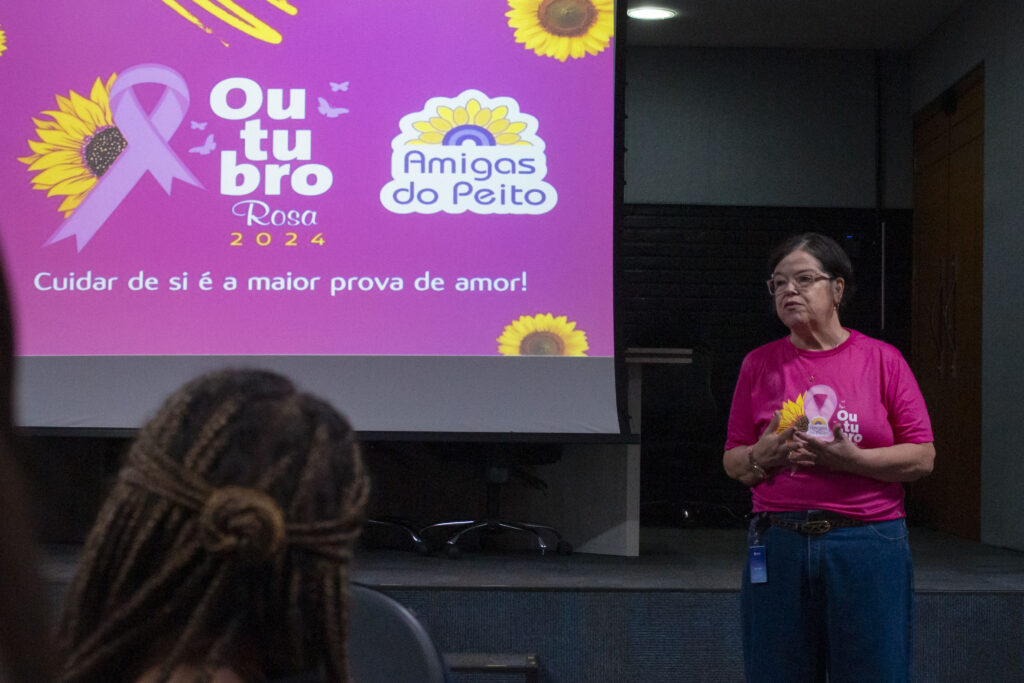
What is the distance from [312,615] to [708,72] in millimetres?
5560

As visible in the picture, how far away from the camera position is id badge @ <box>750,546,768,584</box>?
85.2 inches

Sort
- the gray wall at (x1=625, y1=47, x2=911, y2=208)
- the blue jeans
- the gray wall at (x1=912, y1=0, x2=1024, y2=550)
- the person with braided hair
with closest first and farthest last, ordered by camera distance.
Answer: the person with braided hair → the blue jeans → the gray wall at (x1=912, y1=0, x2=1024, y2=550) → the gray wall at (x1=625, y1=47, x2=911, y2=208)

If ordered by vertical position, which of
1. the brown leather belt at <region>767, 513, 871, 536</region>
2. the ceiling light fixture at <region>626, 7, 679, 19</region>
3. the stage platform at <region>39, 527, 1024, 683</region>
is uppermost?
the ceiling light fixture at <region>626, 7, 679, 19</region>

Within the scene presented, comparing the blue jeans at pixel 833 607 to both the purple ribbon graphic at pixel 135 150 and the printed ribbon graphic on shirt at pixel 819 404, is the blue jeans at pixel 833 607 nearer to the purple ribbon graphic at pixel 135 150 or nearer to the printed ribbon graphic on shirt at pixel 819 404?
the printed ribbon graphic on shirt at pixel 819 404

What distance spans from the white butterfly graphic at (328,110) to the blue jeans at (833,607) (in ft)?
7.45

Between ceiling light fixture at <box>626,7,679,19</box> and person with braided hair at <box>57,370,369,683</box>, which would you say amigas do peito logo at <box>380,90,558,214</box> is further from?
person with braided hair at <box>57,370,369,683</box>

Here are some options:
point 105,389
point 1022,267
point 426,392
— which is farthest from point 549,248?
point 1022,267

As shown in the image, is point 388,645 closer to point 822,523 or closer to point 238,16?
point 822,523

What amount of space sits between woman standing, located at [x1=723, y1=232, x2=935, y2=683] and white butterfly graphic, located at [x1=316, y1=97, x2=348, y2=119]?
6.74 feet

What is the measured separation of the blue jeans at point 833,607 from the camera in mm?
2096

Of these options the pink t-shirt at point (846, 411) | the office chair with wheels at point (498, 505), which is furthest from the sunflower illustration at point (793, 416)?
the office chair with wheels at point (498, 505)

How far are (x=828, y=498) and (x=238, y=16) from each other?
2.73 metres

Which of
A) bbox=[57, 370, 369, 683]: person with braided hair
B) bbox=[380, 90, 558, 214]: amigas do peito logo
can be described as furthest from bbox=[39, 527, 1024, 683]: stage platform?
bbox=[57, 370, 369, 683]: person with braided hair

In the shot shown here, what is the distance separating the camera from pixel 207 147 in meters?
3.86
